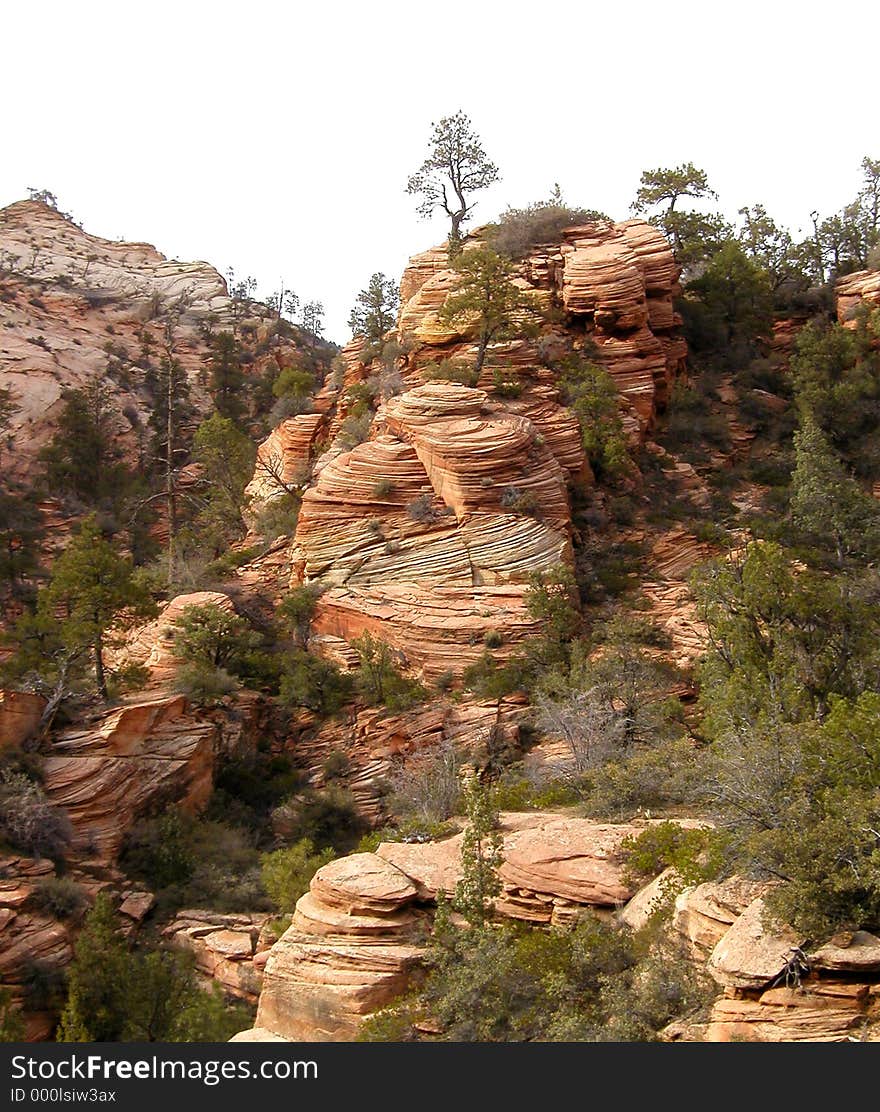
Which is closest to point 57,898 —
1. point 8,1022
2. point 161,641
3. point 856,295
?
point 8,1022

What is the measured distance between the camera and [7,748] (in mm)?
19234

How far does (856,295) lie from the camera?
119 ft

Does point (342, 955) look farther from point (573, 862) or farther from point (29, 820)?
point (29, 820)

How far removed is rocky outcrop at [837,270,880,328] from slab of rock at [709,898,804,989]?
101 feet

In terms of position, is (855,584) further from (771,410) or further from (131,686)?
(131,686)

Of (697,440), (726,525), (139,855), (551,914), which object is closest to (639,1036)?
(551,914)

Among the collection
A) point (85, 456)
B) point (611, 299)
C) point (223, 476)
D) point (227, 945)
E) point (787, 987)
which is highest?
point (611, 299)

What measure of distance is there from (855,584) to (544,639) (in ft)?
23.9

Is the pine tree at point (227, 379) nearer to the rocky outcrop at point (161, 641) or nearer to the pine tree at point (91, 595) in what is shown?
the rocky outcrop at point (161, 641)

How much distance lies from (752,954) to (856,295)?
33.4 m

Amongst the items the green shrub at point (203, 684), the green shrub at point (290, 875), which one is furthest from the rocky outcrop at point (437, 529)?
the green shrub at point (290, 875)

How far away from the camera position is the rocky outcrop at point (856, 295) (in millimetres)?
34969

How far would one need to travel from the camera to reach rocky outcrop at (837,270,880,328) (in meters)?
35.0

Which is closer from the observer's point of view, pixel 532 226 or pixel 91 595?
pixel 91 595
